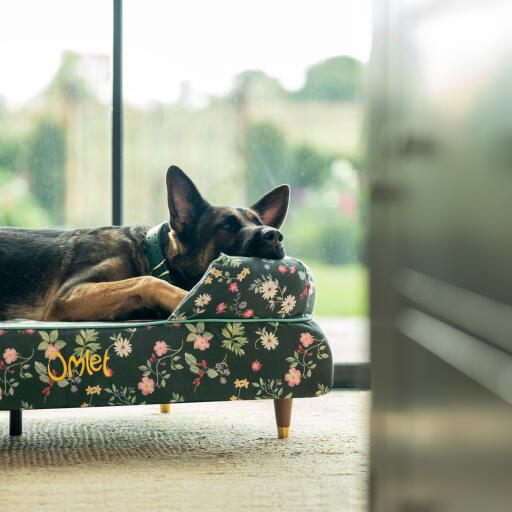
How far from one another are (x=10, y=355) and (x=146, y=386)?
1.34 ft

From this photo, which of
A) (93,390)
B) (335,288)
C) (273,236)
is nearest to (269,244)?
(273,236)

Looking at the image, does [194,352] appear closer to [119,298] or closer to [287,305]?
[287,305]

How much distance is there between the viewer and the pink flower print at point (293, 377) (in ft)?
7.47

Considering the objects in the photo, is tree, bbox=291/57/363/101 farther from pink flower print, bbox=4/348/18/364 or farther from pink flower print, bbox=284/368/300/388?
pink flower print, bbox=4/348/18/364

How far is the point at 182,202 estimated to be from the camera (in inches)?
109

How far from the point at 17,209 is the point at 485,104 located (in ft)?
10.9

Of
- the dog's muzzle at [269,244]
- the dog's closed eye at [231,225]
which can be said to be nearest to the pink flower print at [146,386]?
the dog's muzzle at [269,244]

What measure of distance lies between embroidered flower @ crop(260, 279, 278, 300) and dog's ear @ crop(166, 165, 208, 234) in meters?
0.58

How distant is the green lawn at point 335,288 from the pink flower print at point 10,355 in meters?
1.79

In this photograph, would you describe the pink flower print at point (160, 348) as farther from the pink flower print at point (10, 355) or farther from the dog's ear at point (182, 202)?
the dog's ear at point (182, 202)

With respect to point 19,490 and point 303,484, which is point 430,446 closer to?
point 303,484

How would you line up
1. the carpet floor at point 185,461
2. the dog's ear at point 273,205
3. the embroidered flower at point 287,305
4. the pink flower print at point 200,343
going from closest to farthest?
1. the carpet floor at point 185,461
2. the pink flower print at point 200,343
3. the embroidered flower at point 287,305
4. the dog's ear at point 273,205

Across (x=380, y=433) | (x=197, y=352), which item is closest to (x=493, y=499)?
(x=380, y=433)

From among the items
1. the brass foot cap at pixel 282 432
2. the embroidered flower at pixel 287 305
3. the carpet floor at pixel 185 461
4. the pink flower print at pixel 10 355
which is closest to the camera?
the carpet floor at pixel 185 461
